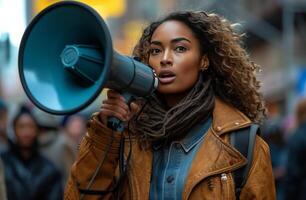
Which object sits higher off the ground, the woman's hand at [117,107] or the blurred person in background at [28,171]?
the woman's hand at [117,107]

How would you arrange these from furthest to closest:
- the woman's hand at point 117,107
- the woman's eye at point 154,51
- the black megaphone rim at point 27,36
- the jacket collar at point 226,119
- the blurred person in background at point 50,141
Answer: the blurred person in background at point 50,141 → the woman's eye at point 154,51 → the jacket collar at point 226,119 → the woman's hand at point 117,107 → the black megaphone rim at point 27,36

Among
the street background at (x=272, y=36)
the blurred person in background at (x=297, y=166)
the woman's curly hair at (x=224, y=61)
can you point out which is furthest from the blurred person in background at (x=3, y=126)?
the street background at (x=272, y=36)

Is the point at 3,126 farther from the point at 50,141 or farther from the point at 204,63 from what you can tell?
the point at 204,63

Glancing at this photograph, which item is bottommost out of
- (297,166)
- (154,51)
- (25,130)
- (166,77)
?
(297,166)

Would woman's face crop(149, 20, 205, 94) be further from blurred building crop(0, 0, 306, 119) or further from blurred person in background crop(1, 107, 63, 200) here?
blurred building crop(0, 0, 306, 119)

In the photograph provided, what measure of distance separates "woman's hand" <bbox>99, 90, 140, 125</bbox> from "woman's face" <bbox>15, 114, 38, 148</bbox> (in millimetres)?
4242

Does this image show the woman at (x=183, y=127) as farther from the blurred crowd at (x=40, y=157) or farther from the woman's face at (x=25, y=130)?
the woman's face at (x=25, y=130)

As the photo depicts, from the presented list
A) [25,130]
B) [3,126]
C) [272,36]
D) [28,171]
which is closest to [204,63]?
[28,171]

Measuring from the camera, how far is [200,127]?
3.98 m

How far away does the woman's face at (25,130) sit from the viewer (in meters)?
7.88

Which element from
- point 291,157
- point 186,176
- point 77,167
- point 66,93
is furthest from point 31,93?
point 291,157

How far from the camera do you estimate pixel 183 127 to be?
12.9ft

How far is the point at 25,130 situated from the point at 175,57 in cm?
426

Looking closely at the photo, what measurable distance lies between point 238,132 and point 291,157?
162 inches
